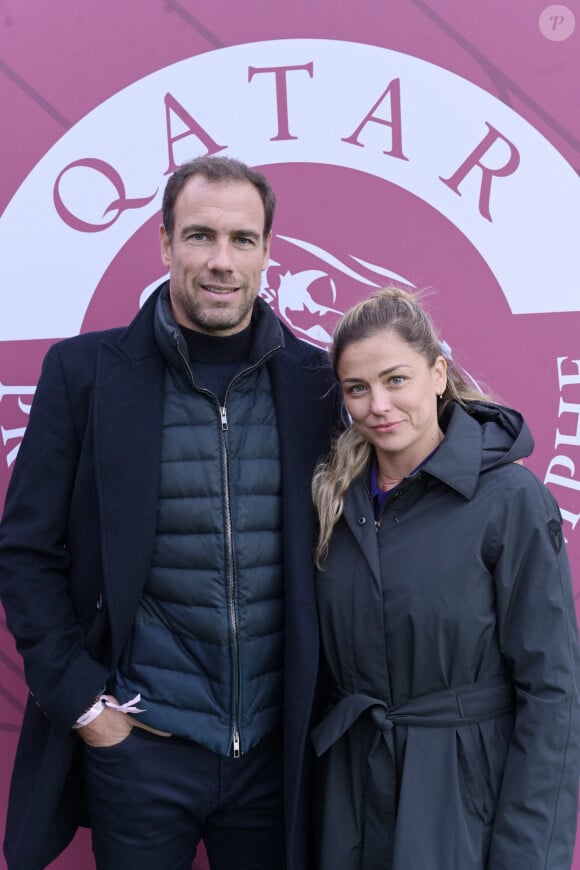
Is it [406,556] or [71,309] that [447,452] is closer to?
[406,556]

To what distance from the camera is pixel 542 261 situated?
2180 mm

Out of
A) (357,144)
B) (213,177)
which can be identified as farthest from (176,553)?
(357,144)

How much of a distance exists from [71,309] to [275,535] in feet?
3.23

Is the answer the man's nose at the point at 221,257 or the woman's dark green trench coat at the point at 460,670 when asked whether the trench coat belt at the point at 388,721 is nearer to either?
the woman's dark green trench coat at the point at 460,670

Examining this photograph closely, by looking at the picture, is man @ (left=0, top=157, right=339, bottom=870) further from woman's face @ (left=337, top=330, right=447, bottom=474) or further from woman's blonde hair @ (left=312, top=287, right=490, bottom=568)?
woman's face @ (left=337, top=330, right=447, bottom=474)

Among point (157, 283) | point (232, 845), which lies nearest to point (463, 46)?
point (157, 283)

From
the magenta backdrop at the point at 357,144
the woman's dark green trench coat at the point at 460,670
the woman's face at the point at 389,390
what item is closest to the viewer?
the woman's dark green trench coat at the point at 460,670

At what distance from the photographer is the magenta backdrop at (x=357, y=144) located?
7.05 feet

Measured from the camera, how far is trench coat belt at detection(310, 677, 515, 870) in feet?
4.86

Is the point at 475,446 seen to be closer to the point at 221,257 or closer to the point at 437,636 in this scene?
the point at 437,636

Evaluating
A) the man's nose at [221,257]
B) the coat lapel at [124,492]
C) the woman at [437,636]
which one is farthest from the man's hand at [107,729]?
the man's nose at [221,257]

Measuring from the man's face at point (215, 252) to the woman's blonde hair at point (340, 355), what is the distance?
0.23 metres

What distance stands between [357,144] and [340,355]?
2.86 ft

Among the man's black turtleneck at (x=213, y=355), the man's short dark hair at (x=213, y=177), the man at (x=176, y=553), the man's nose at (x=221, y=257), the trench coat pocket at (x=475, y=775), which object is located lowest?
the trench coat pocket at (x=475, y=775)
